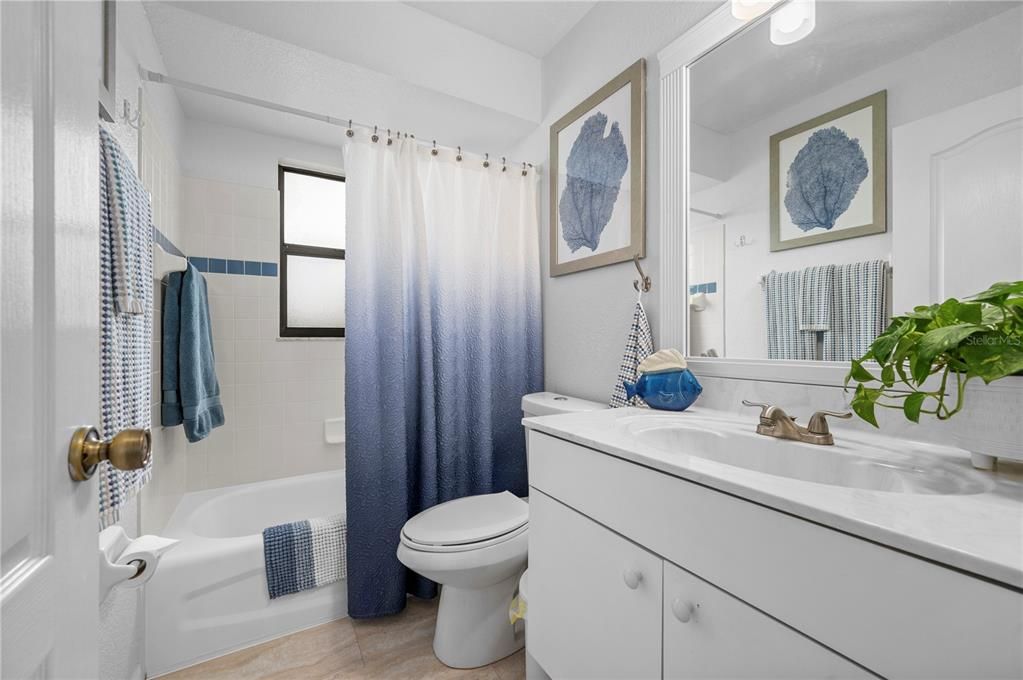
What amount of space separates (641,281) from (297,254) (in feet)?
6.37

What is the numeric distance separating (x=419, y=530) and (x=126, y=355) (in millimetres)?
941

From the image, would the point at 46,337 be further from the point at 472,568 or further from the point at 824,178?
the point at 824,178

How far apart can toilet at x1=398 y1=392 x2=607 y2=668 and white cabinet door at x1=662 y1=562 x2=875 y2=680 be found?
27.3 inches

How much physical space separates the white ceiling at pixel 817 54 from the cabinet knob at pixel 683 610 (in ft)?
3.93

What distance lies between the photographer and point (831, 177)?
1.04m

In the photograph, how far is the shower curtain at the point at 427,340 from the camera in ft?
5.41

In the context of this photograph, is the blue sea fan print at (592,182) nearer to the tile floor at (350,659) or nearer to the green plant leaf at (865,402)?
the green plant leaf at (865,402)

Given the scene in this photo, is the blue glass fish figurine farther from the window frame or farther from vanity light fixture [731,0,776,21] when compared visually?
the window frame

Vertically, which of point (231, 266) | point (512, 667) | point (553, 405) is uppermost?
point (231, 266)

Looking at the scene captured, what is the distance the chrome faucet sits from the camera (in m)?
0.90

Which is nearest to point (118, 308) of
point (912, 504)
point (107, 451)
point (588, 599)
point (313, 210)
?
point (107, 451)

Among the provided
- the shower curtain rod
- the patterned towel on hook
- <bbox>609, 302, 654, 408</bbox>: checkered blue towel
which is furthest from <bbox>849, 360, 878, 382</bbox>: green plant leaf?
the shower curtain rod

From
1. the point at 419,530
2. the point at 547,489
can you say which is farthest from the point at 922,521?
the point at 419,530

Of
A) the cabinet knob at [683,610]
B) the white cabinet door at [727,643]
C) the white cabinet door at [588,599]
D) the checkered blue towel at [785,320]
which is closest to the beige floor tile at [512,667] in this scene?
the white cabinet door at [588,599]
